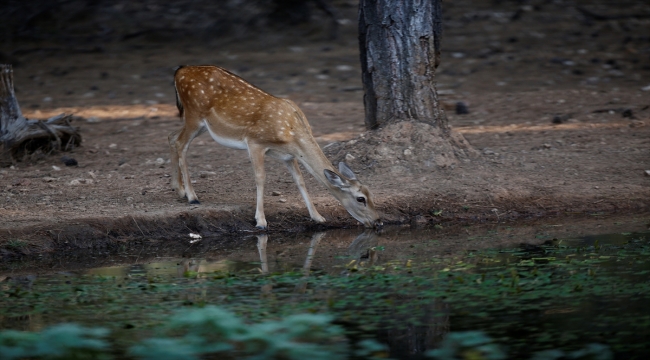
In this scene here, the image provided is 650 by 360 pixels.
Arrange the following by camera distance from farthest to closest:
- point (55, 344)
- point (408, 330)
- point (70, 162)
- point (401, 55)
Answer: point (70, 162), point (401, 55), point (408, 330), point (55, 344)

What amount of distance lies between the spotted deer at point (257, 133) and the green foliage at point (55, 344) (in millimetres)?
4618

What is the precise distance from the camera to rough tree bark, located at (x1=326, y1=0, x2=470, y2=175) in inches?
373

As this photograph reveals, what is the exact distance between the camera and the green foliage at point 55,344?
136 inches

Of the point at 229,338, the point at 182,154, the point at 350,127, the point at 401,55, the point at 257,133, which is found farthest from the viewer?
the point at 350,127

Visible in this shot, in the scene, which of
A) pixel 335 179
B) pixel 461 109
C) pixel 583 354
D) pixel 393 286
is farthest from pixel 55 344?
pixel 461 109

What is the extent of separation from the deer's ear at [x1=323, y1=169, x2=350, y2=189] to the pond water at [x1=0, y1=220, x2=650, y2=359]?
0.48m

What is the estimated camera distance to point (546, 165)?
9914 mm

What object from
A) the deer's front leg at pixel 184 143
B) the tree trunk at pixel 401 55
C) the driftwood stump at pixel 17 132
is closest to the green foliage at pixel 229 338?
the deer's front leg at pixel 184 143

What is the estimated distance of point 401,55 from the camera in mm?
9500

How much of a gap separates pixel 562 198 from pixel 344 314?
418 centimetres

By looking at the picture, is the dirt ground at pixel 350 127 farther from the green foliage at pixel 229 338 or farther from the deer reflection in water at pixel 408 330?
the green foliage at pixel 229 338

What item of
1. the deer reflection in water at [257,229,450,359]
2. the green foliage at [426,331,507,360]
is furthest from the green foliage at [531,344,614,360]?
the deer reflection in water at [257,229,450,359]

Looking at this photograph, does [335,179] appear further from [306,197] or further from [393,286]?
[393,286]

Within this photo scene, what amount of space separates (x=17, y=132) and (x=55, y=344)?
26.4 ft
